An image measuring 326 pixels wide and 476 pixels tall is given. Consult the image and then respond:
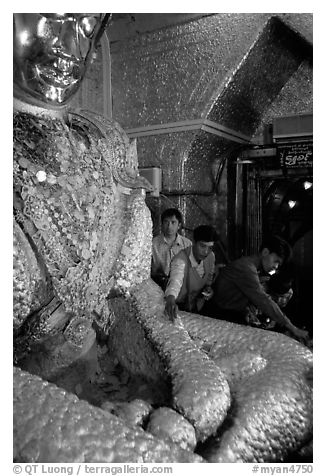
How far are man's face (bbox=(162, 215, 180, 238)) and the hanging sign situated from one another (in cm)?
43

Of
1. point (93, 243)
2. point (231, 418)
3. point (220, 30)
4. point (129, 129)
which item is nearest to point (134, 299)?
point (93, 243)

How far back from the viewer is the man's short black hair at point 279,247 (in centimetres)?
110

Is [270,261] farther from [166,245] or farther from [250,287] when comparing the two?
[166,245]

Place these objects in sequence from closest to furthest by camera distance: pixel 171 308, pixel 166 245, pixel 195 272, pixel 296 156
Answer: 1. pixel 171 308
2. pixel 195 272
3. pixel 166 245
4. pixel 296 156

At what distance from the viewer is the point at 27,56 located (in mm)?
958

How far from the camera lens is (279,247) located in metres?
1.12

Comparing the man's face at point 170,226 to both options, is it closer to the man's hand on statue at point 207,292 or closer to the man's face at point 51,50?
the man's hand on statue at point 207,292

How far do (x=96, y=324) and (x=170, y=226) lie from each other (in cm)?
46

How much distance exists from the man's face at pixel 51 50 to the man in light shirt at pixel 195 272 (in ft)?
1.71

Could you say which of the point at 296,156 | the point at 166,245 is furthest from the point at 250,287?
the point at 296,156

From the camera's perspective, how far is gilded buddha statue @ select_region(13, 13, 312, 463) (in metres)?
0.77

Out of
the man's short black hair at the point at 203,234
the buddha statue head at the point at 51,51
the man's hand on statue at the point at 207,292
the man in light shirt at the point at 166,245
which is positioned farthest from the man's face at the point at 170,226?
the buddha statue head at the point at 51,51

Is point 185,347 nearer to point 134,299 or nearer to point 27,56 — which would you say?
point 134,299

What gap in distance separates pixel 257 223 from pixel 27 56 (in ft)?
2.65
